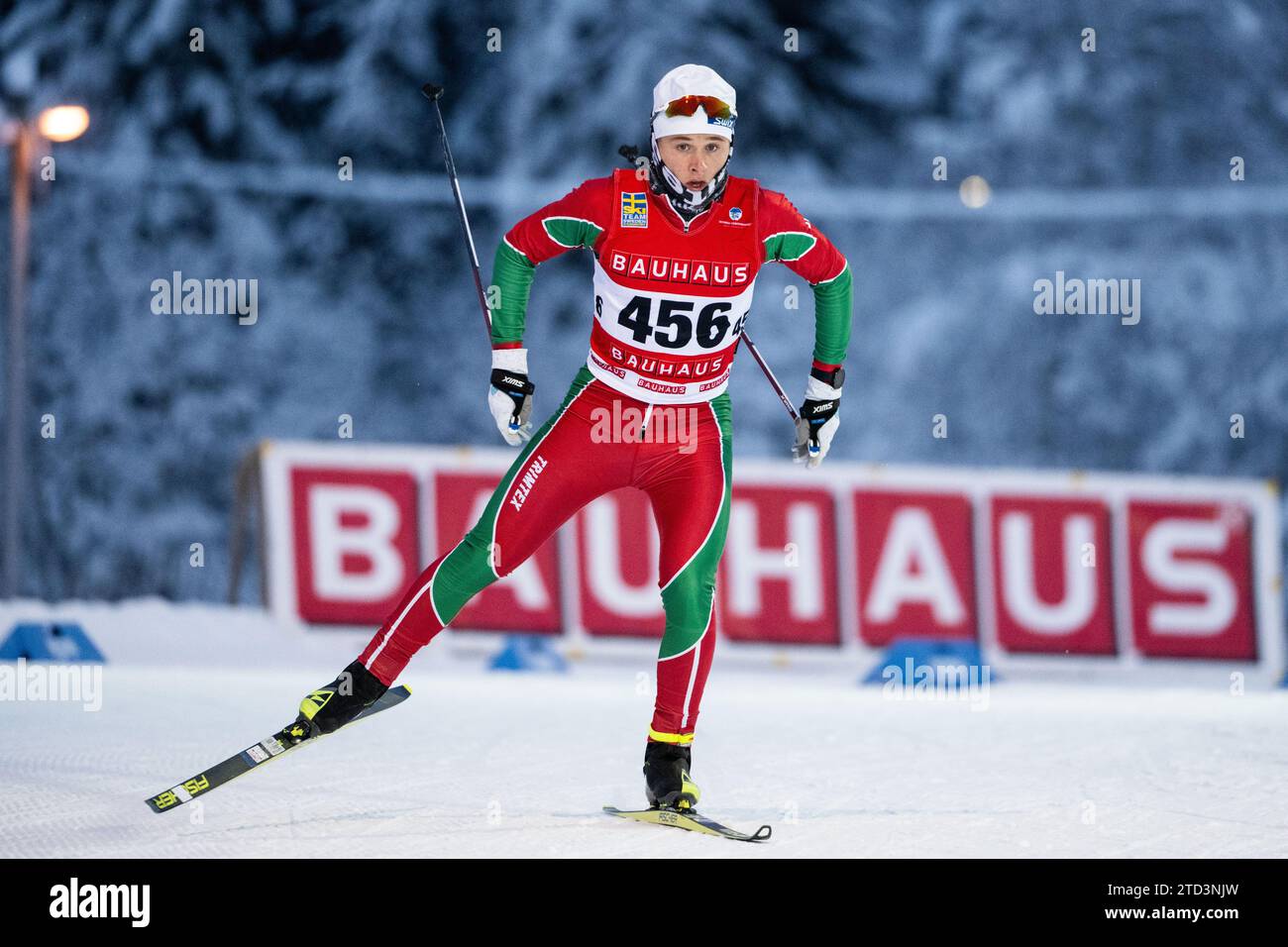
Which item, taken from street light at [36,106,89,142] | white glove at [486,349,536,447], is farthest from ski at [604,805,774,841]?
street light at [36,106,89,142]

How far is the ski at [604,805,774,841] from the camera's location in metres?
3.54

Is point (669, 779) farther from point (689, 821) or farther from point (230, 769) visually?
point (230, 769)

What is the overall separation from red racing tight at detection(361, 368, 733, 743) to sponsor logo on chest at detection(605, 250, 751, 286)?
33cm

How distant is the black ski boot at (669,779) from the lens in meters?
3.77

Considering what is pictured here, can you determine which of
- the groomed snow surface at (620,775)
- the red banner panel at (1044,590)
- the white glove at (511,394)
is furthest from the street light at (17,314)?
the white glove at (511,394)

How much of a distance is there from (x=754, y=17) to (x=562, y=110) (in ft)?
9.02

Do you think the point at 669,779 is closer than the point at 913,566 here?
Yes

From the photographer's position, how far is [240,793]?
3918 mm

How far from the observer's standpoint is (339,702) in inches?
151

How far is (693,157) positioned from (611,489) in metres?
0.87

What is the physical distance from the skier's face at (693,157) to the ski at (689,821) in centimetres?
156

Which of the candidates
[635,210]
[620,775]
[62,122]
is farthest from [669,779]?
[62,122]

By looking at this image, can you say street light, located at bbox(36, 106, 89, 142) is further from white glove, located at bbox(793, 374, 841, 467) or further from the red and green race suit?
white glove, located at bbox(793, 374, 841, 467)

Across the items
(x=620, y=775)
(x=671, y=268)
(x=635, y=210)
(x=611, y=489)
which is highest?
(x=635, y=210)
